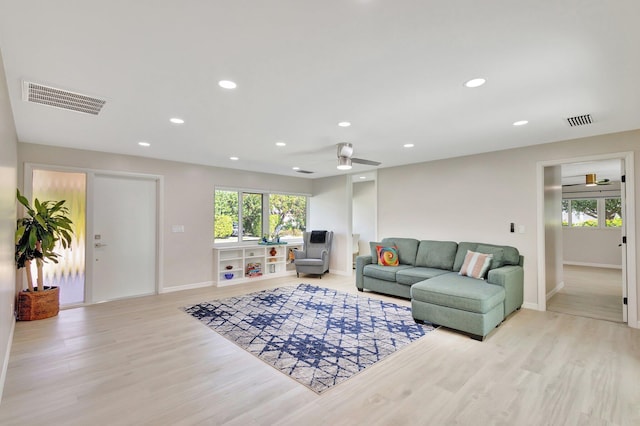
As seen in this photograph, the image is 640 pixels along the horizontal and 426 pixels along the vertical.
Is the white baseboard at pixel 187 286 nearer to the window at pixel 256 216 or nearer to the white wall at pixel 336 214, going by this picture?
the window at pixel 256 216

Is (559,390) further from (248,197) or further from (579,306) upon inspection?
(248,197)

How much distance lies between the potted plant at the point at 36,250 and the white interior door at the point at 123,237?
69 centimetres

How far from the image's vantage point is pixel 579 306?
14.8 feet

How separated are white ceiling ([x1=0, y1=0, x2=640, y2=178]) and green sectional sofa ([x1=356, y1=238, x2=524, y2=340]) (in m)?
1.90

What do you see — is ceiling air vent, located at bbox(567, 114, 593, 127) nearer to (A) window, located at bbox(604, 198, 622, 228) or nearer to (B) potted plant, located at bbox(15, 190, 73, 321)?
(B) potted plant, located at bbox(15, 190, 73, 321)

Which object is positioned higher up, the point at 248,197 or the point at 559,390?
the point at 248,197

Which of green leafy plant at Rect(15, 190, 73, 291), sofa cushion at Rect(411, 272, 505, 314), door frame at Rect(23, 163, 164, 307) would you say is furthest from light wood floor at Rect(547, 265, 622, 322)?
green leafy plant at Rect(15, 190, 73, 291)

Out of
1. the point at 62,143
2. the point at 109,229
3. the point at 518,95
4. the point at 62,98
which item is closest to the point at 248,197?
the point at 109,229

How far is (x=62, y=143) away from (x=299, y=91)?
3941 mm

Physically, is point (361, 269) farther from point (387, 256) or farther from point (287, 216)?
point (287, 216)

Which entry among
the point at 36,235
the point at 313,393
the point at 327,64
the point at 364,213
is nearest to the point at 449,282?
the point at 313,393

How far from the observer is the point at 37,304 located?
393 cm

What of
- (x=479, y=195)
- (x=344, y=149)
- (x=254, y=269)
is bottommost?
(x=254, y=269)

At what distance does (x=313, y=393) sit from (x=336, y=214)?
520 cm
